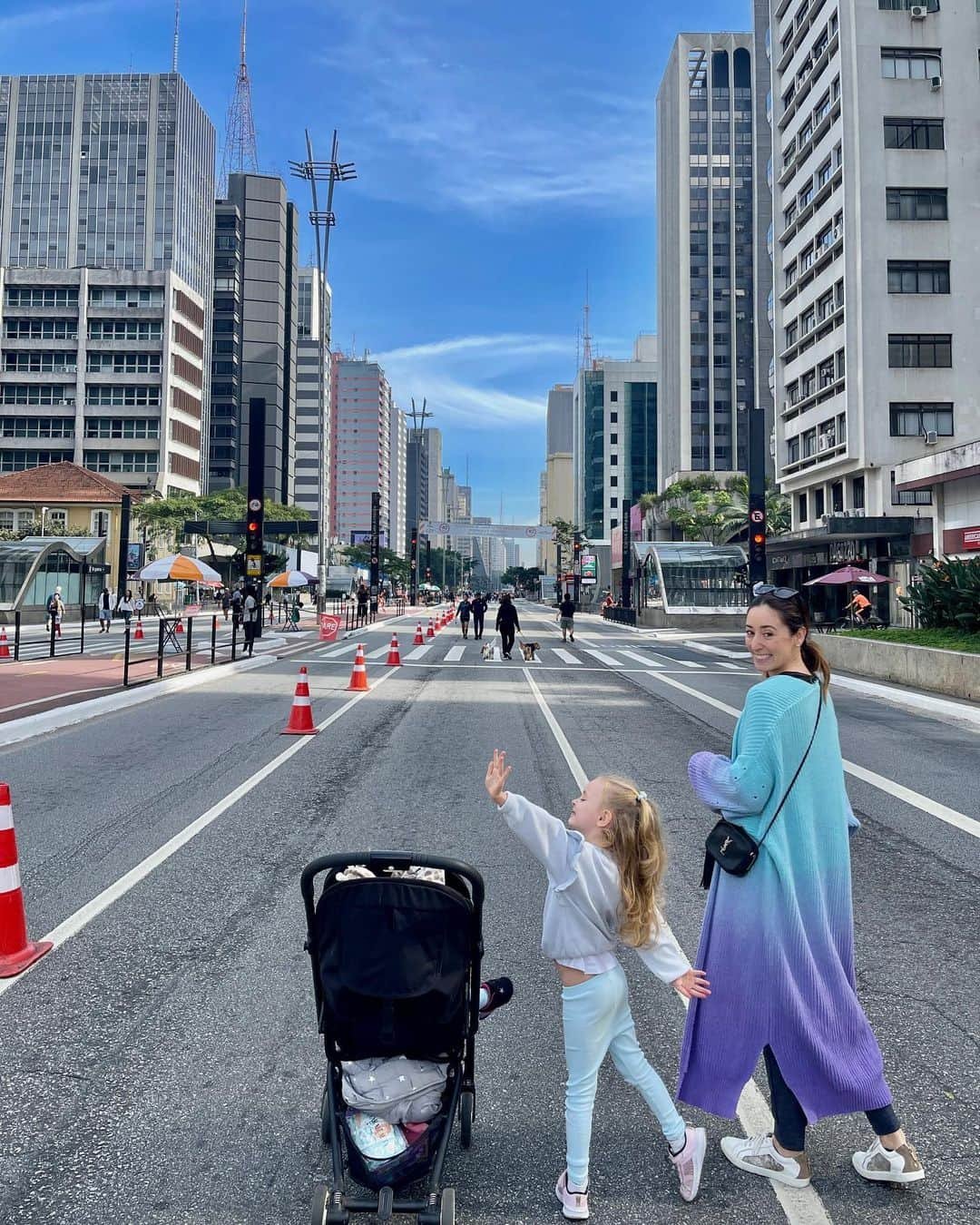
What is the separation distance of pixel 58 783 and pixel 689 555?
1736 inches

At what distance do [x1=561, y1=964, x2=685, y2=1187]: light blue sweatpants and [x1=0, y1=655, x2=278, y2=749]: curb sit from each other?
10215mm

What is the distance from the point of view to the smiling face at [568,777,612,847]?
277 cm

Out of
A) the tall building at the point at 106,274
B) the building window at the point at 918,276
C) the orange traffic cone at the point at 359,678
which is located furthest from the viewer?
the tall building at the point at 106,274

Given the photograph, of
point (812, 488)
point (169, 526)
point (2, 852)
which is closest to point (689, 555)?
point (812, 488)

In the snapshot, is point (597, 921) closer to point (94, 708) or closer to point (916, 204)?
point (94, 708)

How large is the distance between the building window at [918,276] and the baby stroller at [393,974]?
171 feet

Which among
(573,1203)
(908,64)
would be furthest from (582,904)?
(908,64)

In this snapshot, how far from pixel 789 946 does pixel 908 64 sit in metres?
59.1

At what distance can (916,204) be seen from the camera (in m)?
47.6

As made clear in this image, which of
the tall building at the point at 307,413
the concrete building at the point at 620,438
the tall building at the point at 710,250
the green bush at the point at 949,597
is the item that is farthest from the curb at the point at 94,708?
the concrete building at the point at 620,438

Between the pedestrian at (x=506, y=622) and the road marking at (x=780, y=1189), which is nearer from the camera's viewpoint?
the road marking at (x=780, y=1189)

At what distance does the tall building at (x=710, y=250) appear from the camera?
356ft

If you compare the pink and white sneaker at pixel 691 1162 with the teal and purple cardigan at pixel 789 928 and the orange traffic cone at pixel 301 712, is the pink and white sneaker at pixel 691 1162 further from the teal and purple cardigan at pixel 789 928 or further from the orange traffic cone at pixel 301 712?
the orange traffic cone at pixel 301 712

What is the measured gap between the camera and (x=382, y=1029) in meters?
2.63
